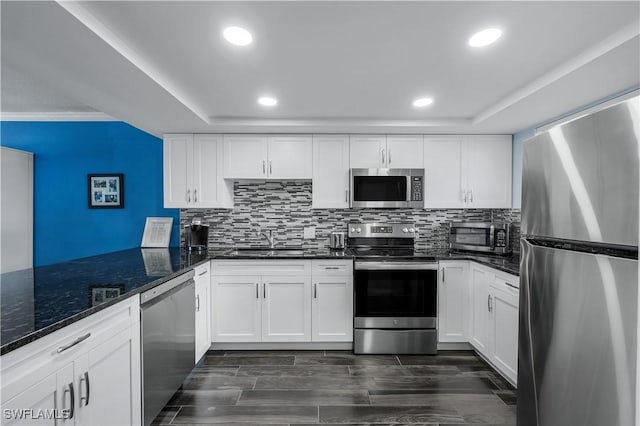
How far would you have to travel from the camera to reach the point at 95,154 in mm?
3754

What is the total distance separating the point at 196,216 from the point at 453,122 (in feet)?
9.69

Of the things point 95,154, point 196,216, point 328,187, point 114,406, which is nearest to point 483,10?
point 328,187

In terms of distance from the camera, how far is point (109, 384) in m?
1.51

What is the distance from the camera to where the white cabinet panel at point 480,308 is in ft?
9.04

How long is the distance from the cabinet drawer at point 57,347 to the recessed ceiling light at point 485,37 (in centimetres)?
224

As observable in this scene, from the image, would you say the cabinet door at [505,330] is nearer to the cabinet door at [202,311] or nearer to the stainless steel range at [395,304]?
the stainless steel range at [395,304]

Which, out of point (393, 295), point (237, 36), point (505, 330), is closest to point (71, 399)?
point (237, 36)

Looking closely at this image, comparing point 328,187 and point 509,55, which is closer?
point 509,55

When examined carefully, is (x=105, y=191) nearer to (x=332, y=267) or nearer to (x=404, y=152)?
(x=332, y=267)

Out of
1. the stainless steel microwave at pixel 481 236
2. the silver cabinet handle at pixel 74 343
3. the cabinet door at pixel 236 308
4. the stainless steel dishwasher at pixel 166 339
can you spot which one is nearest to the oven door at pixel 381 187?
the stainless steel microwave at pixel 481 236

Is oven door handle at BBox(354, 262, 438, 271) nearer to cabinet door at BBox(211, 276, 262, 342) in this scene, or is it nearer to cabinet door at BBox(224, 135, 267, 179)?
cabinet door at BBox(211, 276, 262, 342)

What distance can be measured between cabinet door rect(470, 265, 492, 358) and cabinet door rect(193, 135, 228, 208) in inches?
105

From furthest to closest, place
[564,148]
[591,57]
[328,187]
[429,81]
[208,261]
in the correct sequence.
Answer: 1. [328,187]
2. [208,261]
3. [429,81]
4. [591,57]
5. [564,148]

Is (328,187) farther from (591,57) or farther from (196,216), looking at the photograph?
(591,57)
